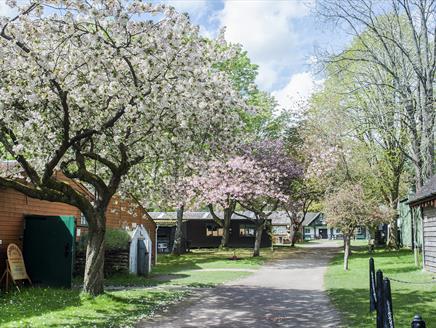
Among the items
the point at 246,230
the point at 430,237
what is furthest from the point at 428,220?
the point at 246,230

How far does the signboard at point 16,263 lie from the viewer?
16.4 meters

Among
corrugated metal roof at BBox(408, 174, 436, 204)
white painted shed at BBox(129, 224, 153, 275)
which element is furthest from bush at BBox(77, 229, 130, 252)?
corrugated metal roof at BBox(408, 174, 436, 204)

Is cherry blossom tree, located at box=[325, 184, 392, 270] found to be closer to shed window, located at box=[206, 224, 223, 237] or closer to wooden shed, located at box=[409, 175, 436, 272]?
wooden shed, located at box=[409, 175, 436, 272]

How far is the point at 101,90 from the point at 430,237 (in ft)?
49.9

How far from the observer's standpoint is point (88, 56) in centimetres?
1042

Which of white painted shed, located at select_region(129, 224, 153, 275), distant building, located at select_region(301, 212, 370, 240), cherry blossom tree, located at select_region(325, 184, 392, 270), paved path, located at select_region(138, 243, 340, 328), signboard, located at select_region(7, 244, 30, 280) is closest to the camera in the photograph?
paved path, located at select_region(138, 243, 340, 328)

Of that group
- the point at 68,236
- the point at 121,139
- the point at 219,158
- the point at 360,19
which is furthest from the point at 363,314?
the point at 360,19

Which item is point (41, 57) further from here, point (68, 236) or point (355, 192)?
point (355, 192)

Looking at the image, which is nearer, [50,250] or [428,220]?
[50,250]

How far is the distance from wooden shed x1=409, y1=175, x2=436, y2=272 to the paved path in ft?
16.2

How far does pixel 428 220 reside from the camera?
2048 centimetres

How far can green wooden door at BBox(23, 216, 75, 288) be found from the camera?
17578 millimetres

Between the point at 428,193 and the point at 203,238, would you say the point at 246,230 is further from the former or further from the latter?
the point at 428,193

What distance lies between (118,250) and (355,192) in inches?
494
